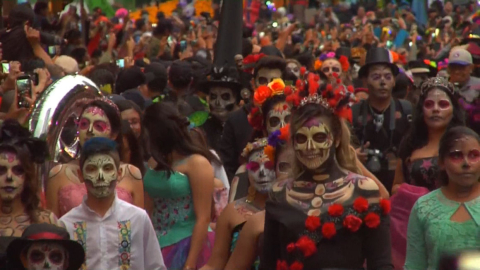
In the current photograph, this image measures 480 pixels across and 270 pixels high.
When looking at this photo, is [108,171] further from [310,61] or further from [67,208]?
[310,61]

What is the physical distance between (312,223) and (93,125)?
2.34 meters

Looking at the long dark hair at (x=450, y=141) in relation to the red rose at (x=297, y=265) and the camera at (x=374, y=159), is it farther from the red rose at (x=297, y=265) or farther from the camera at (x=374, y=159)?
the camera at (x=374, y=159)

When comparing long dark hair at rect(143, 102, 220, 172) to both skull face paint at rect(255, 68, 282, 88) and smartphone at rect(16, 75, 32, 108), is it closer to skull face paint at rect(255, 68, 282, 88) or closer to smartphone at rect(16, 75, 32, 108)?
smartphone at rect(16, 75, 32, 108)

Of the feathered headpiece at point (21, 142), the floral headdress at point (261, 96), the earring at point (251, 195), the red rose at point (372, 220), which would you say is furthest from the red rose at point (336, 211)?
the floral headdress at point (261, 96)

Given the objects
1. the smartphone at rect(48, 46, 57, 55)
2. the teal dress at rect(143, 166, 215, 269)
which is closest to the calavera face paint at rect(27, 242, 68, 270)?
the teal dress at rect(143, 166, 215, 269)

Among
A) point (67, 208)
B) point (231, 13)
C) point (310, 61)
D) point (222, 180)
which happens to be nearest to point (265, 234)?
point (67, 208)

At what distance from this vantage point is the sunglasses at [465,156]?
6.31 m

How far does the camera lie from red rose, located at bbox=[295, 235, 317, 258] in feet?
12.4

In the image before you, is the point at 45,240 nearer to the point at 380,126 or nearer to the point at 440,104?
the point at 440,104

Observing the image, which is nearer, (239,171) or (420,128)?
(239,171)

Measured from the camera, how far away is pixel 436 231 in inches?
A: 242

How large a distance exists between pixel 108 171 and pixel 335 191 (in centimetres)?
147

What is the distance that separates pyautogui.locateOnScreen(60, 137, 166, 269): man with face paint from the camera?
6.59 m

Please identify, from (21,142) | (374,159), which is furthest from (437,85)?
(21,142)
